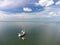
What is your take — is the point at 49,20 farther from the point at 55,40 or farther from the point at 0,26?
the point at 0,26

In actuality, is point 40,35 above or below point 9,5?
below

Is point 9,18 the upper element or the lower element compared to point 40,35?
upper

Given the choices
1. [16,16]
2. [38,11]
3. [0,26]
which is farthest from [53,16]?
[0,26]

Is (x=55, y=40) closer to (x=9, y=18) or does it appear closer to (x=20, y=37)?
(x=20, y=37)

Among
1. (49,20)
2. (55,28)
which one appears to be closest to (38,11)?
(49,20)

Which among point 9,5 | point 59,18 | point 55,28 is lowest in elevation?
point 55,28
